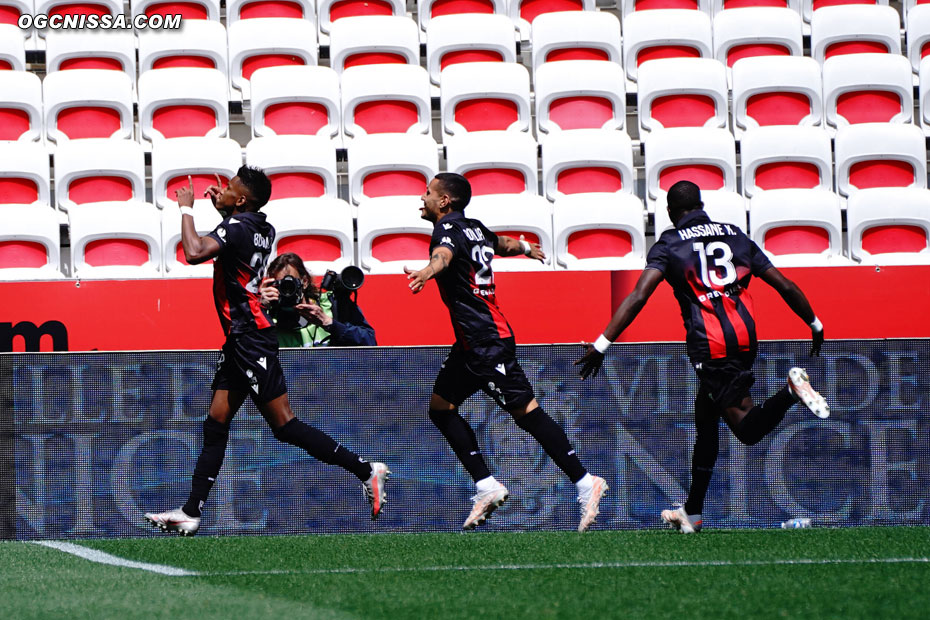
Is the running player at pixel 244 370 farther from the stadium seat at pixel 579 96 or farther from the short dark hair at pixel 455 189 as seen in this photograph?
the stadium seat at pixel 579 96

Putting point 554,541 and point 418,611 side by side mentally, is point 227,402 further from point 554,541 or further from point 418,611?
point 418,611

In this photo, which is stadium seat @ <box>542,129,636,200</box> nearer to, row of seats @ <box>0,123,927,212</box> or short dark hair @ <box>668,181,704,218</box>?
row of seats @ <box>0,123,927,212</box>

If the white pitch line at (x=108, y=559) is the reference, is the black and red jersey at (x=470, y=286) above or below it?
above

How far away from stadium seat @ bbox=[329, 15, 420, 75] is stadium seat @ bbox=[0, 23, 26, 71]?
2520mm

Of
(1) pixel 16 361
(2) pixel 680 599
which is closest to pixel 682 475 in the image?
(2) pixel 680 599

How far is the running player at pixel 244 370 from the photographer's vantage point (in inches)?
207

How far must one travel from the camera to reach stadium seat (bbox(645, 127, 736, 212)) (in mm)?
8906

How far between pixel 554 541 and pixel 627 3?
6836 mm

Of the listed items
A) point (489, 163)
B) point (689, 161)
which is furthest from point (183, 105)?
point (689, 161)

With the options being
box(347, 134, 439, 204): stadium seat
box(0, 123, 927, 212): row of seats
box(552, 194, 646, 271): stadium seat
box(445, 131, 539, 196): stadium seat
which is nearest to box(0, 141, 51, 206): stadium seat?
box(0, 123, 927, 212): row of seats

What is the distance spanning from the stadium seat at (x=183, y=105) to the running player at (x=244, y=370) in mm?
4058

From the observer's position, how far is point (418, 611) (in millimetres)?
3303

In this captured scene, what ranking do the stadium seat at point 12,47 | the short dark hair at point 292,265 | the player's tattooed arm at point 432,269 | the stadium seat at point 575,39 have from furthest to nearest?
the stadium seat at point 575,39 < the stadium seat at point 12,47 < the short dark hair at point 292,265 < the player's tattooed arm at point 432,269

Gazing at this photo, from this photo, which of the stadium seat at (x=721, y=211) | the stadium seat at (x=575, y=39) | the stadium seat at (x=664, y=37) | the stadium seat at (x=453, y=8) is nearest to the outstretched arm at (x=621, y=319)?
the stadium seat at (x=721, y=211)
